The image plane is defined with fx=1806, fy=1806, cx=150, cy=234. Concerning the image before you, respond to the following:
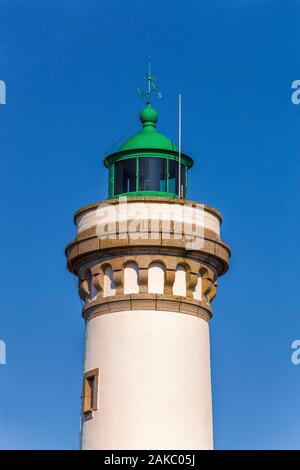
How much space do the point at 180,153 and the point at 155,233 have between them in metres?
2.26

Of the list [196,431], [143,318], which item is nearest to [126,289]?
[143,318]

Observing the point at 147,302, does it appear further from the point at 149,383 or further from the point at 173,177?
the point at 173,177

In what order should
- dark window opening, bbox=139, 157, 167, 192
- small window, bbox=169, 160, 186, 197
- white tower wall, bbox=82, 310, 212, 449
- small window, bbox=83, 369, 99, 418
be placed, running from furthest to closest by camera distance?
small window, bbox=169, 160, 186, 197 < dark window opening, bbox=139, 157, 167, 192 < small window, bbox=83, 369, 99, 418 < white tower wall, bbox=82, 310, 212, 449

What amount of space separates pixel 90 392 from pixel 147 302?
2.33m

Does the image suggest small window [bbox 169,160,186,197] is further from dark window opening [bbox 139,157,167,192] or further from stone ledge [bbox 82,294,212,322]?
stone ledge [bbox 82,294,212,322]

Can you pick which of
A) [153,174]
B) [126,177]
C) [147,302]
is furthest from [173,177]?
[147,302]

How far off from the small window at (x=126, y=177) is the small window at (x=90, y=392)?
4.24m

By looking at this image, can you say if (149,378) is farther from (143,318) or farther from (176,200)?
(176,200)

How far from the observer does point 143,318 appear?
3900 centimetres

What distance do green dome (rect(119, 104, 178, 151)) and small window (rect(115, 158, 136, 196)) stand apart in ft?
1.11

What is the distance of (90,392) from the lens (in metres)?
39.2

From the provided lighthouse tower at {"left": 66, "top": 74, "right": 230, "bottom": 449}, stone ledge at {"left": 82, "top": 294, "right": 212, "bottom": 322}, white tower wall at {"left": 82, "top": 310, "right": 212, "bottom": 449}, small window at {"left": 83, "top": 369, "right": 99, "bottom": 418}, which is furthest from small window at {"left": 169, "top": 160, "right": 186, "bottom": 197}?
small window at {"left": 83, "top": 369, "right": 99, "bottom": 418}

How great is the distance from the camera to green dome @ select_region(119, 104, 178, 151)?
1592 inches
